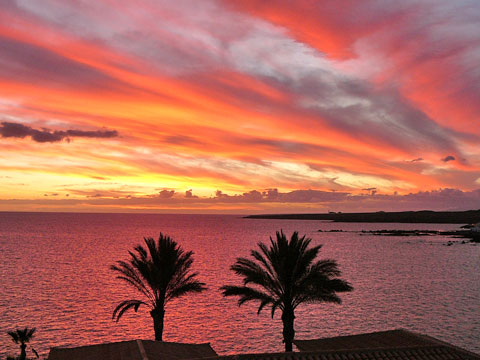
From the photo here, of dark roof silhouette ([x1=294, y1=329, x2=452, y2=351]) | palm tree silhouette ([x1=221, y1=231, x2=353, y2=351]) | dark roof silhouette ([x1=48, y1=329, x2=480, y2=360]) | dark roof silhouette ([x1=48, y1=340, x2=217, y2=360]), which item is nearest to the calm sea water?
palm tree silhouette ([x1=221, y1=231, x2=353, y2=351])

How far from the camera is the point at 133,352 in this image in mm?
21484

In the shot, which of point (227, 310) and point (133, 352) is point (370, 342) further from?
point (227, 310)

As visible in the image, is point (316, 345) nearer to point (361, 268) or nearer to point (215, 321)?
point (215, 321)

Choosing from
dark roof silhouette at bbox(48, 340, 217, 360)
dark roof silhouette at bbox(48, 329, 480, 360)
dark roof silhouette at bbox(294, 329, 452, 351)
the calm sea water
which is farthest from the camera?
A: the calm sea water

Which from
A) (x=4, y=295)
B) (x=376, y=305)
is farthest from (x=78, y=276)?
(x=376, y=305)

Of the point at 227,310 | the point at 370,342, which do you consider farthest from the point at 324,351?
the point at 227,310

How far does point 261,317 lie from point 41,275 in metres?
48.2

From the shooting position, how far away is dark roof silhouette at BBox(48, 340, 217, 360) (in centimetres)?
2122

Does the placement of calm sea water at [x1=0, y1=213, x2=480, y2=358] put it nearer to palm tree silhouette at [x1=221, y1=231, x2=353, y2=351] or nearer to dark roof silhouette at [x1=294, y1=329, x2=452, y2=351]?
palm tree silhouette at [x1=221, y1=231, x2=353, y2=351]

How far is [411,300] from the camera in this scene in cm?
5469

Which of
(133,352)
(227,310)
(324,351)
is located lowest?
(227,310)

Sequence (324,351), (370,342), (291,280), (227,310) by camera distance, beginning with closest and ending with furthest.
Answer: (324,351) < (370,342) < (291,280) < (227,310)

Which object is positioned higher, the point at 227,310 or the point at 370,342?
the point at 370,342

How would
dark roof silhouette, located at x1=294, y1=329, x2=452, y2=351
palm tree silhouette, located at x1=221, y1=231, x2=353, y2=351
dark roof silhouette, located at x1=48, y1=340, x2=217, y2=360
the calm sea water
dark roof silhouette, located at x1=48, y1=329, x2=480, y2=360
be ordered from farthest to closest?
1. the calm sea water
2. palm tree silhouette, located at x1=221, y1=231, x2=353, y2=351
3. dark roof silhouette, located at x1=294, y1=329, x2=452, y2=351
4. dark roof silhouette, located at x1=48, y1=340, x2=217, y2=360
5. dark roof silhouette, located at x1=48, y1=329, x2=480, y2=360
